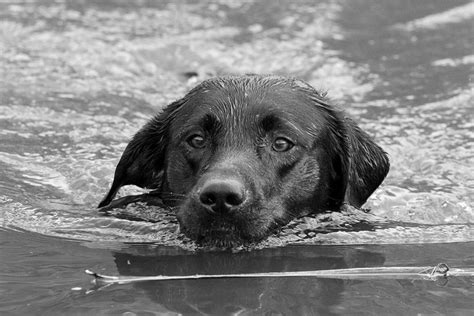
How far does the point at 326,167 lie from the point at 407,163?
172cm

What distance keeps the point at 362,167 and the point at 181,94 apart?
3367 mm

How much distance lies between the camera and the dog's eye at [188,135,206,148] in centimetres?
496

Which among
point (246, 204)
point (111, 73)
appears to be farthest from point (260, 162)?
point (111, 73)

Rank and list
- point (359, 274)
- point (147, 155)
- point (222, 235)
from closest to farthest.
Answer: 1. point (359, 274)
2. point (222, 235)
3. point (147, 155)

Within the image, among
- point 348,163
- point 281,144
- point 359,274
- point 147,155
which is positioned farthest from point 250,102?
point 359,274

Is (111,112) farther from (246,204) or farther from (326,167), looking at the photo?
(246,204)

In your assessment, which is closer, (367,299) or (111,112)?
(367,299)

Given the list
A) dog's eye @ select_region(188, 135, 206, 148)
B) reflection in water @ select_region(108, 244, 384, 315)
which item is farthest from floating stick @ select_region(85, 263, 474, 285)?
dog's eye @ select_region(188, 135, 206, 148)

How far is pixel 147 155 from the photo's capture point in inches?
216

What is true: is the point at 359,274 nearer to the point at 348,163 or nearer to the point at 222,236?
the point at 222,236

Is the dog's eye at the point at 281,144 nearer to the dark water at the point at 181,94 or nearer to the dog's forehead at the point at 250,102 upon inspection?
the dog's forehead at the point at 250,102

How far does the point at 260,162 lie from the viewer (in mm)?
4707

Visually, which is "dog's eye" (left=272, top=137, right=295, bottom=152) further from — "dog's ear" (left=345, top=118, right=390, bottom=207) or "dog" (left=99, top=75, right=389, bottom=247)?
"dog's ear" (left=345, top=118, right=390, bottom=207)

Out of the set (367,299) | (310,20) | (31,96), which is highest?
(310,20)
